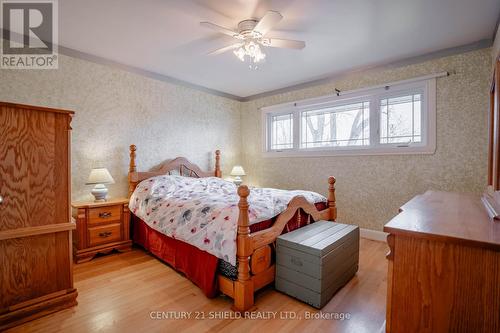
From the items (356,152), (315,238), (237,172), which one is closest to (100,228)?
(237,172)

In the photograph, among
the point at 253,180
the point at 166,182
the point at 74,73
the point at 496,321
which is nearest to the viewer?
the point at 496,321

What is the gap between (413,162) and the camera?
3.04 metres

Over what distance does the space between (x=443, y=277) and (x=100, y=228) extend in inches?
124

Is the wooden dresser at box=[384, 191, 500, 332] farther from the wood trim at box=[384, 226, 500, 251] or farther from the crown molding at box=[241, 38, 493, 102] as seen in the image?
the crown molding at box=[241, 38, 493, 102]

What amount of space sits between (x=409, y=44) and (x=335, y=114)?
130 centimetres

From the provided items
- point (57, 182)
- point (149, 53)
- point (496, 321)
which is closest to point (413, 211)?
point (496, 321)

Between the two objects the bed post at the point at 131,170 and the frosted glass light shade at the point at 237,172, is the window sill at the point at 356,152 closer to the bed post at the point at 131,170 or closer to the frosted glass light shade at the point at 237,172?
the frosted glass light shade at the point at 237,172

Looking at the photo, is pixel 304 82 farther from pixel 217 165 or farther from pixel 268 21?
pixel 268 21

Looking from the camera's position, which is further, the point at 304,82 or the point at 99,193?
the point at 304,82

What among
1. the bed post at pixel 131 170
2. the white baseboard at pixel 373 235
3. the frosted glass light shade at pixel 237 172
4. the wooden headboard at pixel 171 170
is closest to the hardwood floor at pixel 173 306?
the white baseboard at pixel 373 235

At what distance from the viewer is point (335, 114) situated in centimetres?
379

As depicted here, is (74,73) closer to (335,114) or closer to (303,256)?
(303,256)

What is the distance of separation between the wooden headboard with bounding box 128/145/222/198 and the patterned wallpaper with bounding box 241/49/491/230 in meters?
1.22

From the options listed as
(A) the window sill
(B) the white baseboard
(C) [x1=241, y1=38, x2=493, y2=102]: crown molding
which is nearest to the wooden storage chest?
(B) the white baseboard
